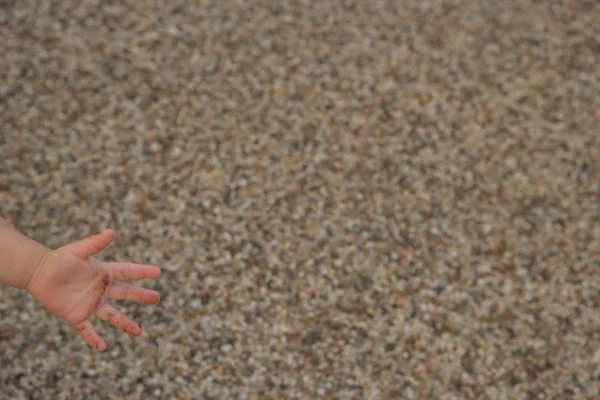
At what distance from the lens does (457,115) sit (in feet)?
10.7

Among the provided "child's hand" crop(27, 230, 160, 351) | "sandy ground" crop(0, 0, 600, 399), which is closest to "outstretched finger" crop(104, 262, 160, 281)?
"child's hand" crop(27, 230, 160, 351)

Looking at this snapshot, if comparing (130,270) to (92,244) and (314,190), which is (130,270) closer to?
(92,244)

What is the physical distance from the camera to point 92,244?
5.71 ft

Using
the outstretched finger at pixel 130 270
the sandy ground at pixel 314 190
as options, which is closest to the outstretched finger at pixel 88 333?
the outstretched finger at pixel 130 270

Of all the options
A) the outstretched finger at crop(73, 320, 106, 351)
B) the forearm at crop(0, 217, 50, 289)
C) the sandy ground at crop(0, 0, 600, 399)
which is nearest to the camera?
the forearm at crop(0, 217, 50, 289)

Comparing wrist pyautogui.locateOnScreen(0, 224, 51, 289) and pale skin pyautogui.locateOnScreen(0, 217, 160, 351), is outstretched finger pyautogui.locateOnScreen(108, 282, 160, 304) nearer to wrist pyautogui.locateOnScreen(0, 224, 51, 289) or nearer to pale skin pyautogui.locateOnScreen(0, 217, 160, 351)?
pale skin pyautogui.locateOnScreen(0, 217, 160, 351)

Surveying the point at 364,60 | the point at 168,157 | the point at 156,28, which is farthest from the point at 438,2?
the point at 168,157

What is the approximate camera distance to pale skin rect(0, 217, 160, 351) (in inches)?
67.8

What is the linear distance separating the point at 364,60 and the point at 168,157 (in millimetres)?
1153

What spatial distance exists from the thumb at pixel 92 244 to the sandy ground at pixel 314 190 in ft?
2.30

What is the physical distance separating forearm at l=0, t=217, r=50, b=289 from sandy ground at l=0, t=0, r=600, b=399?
669 mm

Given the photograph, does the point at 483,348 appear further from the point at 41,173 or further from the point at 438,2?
the point at 438,2

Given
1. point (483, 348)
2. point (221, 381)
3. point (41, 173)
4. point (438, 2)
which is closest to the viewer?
point (221, 381)

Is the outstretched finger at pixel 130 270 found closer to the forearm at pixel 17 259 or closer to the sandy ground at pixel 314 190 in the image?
the forearm at pixel 17 259
